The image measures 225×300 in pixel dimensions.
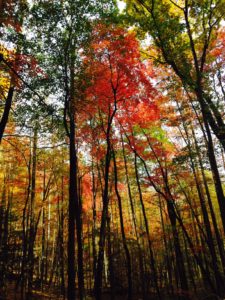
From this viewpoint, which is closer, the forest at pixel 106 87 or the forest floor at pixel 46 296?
the forest at pixel 106 87

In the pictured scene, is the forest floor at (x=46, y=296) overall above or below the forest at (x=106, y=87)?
below

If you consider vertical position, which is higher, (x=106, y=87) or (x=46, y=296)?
(x=106, y=87)

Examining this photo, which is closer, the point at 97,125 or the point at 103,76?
the point at 103,76

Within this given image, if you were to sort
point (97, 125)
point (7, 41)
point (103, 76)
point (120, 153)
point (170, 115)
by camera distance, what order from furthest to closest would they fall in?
point (120, 153)
point (97, 125)
point (170, 115)
point (103, 76)
point (7, 41)

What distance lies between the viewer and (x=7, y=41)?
7492mm

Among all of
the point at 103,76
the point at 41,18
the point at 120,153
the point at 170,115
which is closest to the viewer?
the point at 41,18

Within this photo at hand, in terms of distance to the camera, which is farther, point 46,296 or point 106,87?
point 46,296

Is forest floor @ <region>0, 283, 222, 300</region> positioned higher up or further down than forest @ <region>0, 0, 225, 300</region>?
further down

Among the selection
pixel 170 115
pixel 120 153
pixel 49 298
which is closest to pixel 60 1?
pixel 170 115

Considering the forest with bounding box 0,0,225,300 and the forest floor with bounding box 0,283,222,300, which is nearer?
the forest with bounding box 0,0,225,300

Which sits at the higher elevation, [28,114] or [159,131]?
[159,131]

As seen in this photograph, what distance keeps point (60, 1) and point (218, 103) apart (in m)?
7.16

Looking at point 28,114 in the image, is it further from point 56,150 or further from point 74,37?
point 56,150

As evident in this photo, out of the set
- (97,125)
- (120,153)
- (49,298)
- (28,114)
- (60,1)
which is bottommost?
(49,298)
